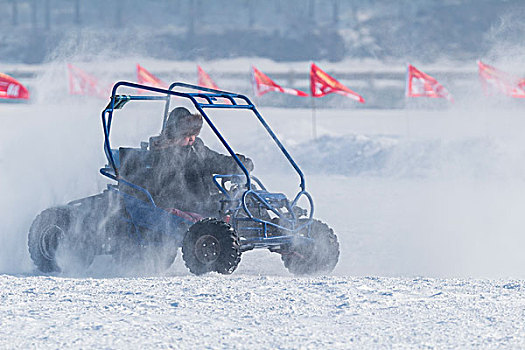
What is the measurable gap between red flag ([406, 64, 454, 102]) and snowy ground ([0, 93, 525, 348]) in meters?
3.55

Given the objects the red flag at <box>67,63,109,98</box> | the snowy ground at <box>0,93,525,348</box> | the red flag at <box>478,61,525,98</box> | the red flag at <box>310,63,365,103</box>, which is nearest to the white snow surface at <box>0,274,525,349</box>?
the snowy ground at <box>0,93,525,348</box>

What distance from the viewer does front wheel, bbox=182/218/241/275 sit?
21.0 ft

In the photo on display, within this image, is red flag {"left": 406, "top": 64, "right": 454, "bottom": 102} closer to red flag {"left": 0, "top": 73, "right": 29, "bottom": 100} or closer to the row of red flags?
the row of red flags

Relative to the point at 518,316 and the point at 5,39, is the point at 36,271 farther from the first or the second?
the point at 5,39

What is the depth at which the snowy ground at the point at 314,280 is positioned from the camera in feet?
16.2

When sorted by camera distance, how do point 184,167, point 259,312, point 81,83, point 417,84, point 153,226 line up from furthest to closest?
point 81,83, point 417,84, point 184,167, point 153,226, point 259,312

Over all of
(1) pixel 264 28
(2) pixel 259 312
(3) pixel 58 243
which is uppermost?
(1) pixel 264 28

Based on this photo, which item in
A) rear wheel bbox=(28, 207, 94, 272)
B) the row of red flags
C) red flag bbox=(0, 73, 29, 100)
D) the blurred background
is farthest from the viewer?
the blurred background

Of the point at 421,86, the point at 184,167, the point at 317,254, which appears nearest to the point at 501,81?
the point at 421,86

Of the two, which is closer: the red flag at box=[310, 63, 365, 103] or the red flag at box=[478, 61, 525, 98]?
the red flag at box=[478, 61, 525, 98]

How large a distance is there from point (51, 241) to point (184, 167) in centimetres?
119

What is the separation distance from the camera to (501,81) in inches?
700

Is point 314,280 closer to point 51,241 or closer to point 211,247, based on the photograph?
point 211,247

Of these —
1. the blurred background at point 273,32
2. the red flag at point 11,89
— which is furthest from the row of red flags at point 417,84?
the blurred background at point 273,32
